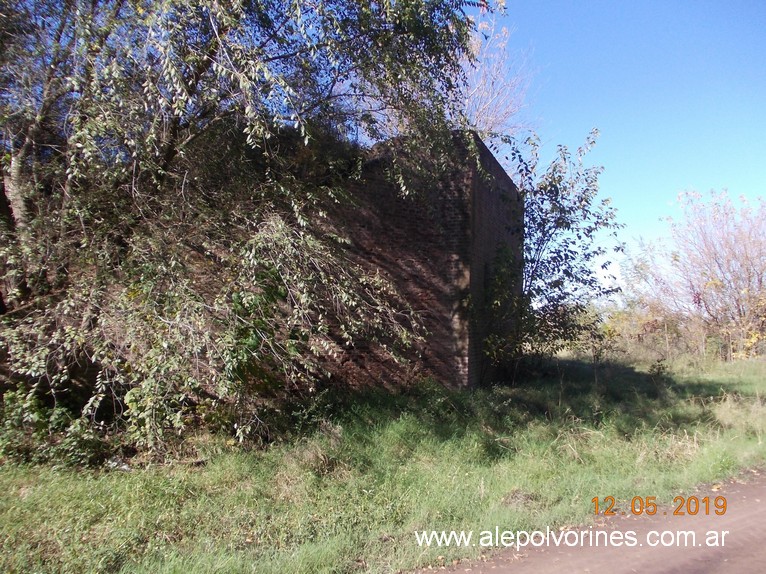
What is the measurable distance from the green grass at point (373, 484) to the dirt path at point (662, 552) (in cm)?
36

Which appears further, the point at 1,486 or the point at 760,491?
the point at 760,491

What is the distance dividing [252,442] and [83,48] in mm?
4809

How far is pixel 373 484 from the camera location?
571 cm

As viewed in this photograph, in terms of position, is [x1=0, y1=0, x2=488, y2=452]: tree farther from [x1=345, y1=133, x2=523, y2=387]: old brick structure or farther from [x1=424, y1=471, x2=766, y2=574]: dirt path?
[x1=424, y1=471, x2=766, y2=574]: dirt path

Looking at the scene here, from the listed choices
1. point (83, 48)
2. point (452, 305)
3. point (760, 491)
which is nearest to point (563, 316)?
point (452, 305)

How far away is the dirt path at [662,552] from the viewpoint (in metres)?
4.06

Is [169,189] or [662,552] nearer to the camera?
[662,552]

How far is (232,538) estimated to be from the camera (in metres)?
4.52

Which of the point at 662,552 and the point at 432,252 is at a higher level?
the point at 432,252

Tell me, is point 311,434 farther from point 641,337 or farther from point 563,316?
point 641,337

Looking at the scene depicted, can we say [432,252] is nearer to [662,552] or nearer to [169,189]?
[169,189]
